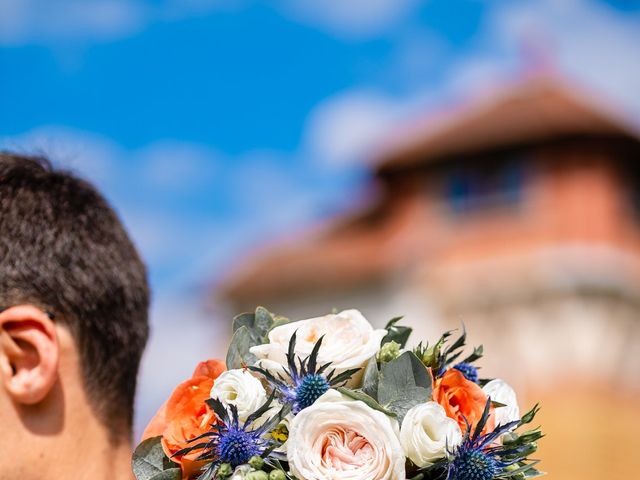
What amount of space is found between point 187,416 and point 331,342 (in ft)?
1.16

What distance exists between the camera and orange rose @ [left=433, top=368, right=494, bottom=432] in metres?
2.38

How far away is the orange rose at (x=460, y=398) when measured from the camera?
238 cm

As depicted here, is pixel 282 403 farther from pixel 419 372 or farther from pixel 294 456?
pixel 419 372

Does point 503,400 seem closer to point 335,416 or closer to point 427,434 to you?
point 427,434

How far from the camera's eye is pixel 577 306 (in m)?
32.2

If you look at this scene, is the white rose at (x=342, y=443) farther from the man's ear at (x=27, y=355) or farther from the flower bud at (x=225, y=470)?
the man's ear at (x=27, y=355)

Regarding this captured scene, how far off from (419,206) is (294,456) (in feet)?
110

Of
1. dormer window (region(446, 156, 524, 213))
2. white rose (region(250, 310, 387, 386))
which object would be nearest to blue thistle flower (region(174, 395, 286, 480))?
white rose (region(250, 310, 387, 386))

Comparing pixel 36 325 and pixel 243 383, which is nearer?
pixel 243 383

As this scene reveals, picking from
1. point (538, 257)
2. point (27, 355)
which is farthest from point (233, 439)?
point (538, 257)

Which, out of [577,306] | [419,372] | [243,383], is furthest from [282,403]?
[577,306]

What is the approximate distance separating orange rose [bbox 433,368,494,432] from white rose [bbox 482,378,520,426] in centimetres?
5

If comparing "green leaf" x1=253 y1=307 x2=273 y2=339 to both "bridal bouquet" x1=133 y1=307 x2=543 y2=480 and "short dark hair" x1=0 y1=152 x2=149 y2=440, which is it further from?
"short dark hair" x1=0 y1=152 x2=149 y2=440

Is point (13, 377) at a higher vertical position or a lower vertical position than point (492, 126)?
lower
